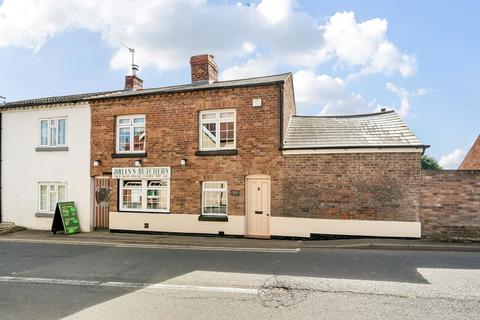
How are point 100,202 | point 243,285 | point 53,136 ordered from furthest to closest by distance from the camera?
1. point 53,136
2. point 100,202
3. point 243,285

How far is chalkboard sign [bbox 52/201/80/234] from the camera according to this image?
14.3 m

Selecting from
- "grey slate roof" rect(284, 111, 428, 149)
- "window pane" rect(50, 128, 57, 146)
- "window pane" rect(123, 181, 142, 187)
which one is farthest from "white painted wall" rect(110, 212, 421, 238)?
"window pane" rect(50, 128, 57, 146)

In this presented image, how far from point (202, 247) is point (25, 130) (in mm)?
11162

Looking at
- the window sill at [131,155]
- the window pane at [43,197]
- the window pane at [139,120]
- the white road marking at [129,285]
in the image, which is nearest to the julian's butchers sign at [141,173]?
the window sill at [131,155]

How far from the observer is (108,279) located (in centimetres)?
724

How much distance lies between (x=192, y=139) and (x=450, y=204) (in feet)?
31.7

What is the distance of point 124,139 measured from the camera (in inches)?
591

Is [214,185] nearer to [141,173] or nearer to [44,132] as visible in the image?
[141,173]

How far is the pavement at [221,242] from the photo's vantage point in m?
10.5

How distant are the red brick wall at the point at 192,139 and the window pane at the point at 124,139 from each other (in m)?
0.30

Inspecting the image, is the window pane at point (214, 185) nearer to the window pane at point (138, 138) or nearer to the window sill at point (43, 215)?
the window pane at point (138, 138)

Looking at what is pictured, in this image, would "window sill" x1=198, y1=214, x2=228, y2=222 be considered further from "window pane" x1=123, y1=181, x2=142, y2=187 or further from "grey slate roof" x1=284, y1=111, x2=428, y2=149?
"grey slate roof" x1=284, y1=111, x2=428, y2=149

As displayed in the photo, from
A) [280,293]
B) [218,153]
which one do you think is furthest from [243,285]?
[218,153]

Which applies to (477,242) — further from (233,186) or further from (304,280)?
(233,186)
